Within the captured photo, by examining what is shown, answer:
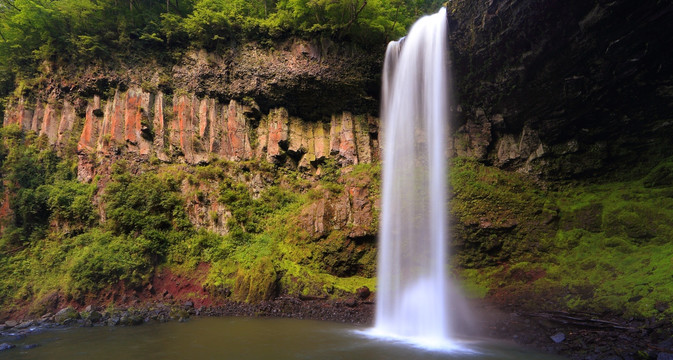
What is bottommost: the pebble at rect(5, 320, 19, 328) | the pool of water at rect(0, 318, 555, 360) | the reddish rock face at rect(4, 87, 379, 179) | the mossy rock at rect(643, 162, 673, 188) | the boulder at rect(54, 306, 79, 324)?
the pebble at rect(5, 320, 19, 328)

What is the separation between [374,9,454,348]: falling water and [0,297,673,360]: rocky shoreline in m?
1.31

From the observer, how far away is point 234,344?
8.33 meters

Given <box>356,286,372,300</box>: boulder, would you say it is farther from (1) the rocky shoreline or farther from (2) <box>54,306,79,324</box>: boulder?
(2) <box>54,306,79,324</box>: boulder

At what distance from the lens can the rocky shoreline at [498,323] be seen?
7293 mm

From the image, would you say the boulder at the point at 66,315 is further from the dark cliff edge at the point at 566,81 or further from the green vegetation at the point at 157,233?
the dark cliff edge at the point at 566,81

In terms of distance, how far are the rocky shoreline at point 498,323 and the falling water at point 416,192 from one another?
131 cm

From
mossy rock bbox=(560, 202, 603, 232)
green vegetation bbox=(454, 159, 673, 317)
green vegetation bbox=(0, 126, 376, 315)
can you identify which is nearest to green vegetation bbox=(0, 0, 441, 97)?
green vegetation bbox=(0, 126, 376, 315)

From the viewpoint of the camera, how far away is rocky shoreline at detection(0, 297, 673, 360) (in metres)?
7.29

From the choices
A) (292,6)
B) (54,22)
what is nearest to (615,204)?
(292,6)

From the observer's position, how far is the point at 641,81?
1191 cm

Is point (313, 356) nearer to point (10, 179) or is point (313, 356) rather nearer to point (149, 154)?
point (149, 154)

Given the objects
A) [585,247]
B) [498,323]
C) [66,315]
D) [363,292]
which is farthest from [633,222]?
[66,315]

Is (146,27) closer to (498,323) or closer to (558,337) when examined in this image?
(498,323)

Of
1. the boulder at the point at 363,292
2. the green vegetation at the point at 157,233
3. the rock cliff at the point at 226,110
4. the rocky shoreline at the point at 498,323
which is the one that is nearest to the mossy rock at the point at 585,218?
the rocky shoreline at the point at 498,323
